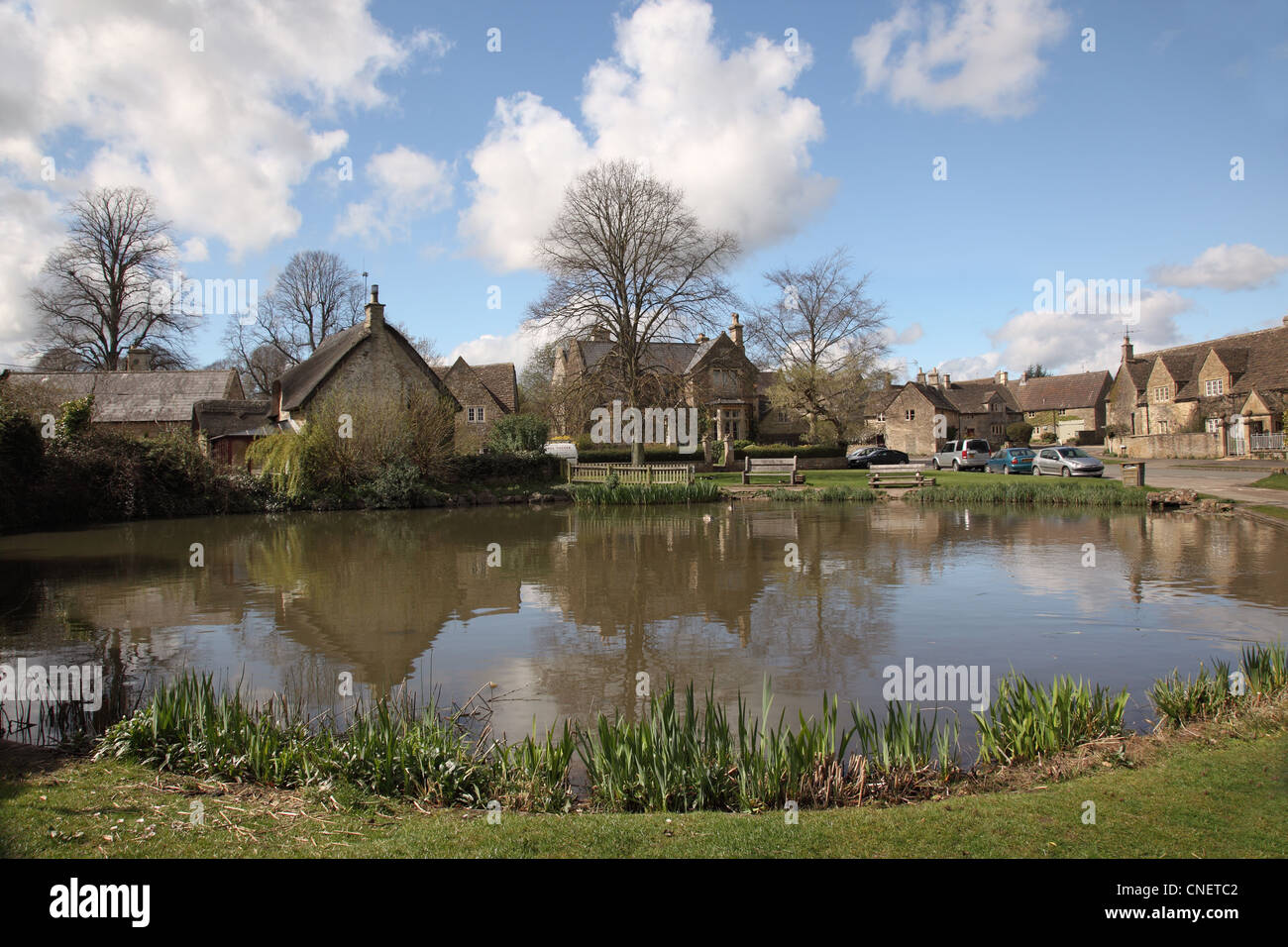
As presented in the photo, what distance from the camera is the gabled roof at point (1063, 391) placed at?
7781cm

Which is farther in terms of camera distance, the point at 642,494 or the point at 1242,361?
the point at 1242,361

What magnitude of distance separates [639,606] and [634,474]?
73.0ft

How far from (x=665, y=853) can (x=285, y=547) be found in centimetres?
1827

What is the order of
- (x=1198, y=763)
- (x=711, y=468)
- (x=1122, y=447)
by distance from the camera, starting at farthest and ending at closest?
(x=1122, y=447) < (x=711, y=468) < (x=1198, y=763)

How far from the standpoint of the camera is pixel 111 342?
159 ft

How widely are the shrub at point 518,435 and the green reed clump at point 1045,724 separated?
105ft

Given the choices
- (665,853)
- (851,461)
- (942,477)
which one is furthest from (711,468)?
(665,853)

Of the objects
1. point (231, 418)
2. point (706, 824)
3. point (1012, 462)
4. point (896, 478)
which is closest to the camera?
point (706, 824)

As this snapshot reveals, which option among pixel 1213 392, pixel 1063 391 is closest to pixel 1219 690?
pixel 1213 392

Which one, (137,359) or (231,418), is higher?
(137,359)

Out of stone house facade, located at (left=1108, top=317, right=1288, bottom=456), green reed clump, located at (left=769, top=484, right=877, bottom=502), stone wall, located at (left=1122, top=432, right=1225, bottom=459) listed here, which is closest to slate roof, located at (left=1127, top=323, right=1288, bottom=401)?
stone house facade, located at (left=1108, top=317, right=1288, bottom=456)

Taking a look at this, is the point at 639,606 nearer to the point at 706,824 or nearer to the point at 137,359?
the point at 706,824

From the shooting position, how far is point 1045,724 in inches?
237
